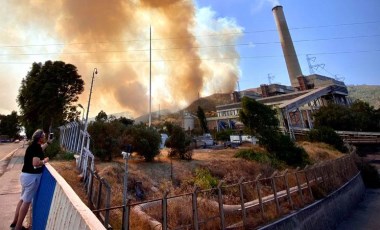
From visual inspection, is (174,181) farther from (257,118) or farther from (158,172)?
(257,118)

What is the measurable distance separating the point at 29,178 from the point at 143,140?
38.6 feet

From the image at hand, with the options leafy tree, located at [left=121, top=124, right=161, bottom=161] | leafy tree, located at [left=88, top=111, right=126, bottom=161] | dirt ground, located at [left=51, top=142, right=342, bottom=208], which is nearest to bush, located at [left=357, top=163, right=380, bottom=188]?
dirt ground, located at [left=51, top=142, right=342, bottom=208]

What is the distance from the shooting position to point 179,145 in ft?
66.0

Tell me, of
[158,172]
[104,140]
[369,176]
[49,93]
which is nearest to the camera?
[158,172]

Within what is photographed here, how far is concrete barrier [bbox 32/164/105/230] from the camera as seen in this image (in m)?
2.41

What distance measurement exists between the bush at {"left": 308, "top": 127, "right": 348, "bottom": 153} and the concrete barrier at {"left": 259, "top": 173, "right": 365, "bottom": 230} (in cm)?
1270

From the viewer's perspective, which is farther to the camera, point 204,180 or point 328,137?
point 328,137

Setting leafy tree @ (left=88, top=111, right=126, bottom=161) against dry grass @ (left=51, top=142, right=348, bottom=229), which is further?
leafy tree @ (left=88, top=111, right=126, bottom=161)

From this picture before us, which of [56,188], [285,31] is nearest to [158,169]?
[56,188]

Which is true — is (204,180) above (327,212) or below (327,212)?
above

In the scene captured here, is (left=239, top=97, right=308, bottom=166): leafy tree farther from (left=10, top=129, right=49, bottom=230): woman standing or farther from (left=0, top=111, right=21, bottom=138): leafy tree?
(left=0, top=111, right=21, bottom=138): leafy tree

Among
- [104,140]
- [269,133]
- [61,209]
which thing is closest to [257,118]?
[269,133]

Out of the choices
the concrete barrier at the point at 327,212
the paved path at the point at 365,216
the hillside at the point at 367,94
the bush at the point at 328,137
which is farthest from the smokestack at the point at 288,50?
the hillside at the point at 367,94

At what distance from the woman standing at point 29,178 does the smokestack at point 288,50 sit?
82.0 m
